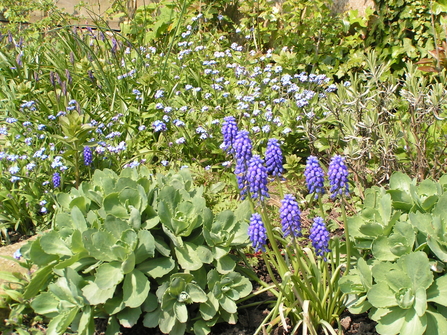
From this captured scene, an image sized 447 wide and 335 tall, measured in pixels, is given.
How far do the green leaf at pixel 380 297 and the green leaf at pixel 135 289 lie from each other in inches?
36.6

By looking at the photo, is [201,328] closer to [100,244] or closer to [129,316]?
[129,316]

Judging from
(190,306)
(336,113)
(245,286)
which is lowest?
(190,306)

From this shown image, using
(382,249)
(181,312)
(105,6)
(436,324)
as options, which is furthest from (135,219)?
(105,6)

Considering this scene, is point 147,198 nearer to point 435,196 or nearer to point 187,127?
point 435,196

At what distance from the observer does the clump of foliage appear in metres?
1.71

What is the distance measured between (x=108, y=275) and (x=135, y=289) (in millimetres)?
131

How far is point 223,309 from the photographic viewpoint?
83.9 inches

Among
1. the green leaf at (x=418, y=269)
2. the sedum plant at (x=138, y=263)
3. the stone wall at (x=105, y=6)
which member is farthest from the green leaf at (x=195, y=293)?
the stone wall at (x=105, y=6)

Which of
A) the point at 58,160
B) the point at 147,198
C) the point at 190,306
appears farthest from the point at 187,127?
the point at 190,306

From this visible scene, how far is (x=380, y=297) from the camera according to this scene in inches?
69.2

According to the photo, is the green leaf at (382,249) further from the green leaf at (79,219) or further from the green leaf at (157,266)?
the green leaf at (79,219)

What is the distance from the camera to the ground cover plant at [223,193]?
6.08ft

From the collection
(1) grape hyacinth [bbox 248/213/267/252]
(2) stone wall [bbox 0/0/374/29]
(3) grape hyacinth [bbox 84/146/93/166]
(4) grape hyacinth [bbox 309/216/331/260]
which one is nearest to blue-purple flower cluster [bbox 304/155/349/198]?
(4) grape hyacinth [bbox 309/216/331/260]

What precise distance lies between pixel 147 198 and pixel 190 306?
574 mm
